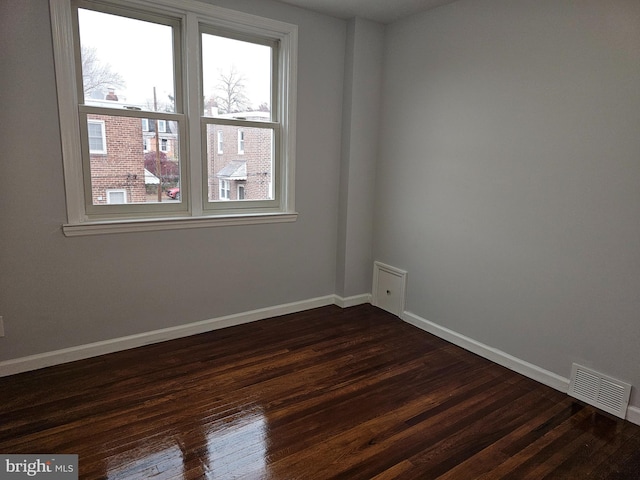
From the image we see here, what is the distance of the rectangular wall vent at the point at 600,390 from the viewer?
7.93 feet

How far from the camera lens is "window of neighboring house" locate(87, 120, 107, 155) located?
281cm

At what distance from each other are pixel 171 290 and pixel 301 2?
2475mm

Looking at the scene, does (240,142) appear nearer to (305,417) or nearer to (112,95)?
(112,95)

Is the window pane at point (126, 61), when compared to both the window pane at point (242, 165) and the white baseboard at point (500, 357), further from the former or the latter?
the white baseboard at point (500, 357)

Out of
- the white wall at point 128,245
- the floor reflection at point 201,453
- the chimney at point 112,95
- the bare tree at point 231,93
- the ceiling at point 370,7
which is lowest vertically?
the floor reflection at point 201,453

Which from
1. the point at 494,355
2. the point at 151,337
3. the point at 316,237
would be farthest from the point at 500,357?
the point at 151,337

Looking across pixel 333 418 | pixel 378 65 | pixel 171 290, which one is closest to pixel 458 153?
pixel 378 65

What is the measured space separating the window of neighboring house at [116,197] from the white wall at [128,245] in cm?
25

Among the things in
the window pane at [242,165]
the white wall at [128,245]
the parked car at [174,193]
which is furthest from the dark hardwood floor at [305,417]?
the window pane at [242,165]

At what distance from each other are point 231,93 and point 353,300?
7.22ft

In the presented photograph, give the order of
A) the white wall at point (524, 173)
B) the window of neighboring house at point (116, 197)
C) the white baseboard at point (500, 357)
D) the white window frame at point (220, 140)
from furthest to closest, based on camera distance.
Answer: the white window frame at point (220, 140)
the window of neighboring house at point (116, 197)
the white baseboard at point (500, 357)
the white wall at point (524, 173)

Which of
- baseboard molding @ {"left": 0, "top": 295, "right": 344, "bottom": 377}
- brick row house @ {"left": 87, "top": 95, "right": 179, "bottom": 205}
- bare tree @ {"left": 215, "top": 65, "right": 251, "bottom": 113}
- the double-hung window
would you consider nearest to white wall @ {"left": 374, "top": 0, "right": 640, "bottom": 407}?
A: baseboard molding @ {"left": 0, "top": 295, "right": 344, "bottom": 377}

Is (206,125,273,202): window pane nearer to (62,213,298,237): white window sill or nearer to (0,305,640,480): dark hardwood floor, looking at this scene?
(62,213,298,237): white window sill

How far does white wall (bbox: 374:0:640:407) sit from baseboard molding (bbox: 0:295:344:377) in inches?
37.2
